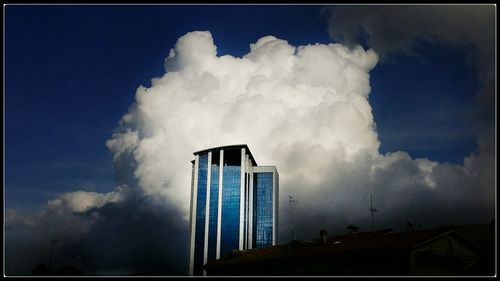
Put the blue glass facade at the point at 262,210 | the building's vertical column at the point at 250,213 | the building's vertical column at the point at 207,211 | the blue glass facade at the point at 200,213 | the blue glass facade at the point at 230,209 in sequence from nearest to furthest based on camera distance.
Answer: the blue glass facade at the point at 200,213 → the building's vertical column at the point at 207,211 → the blue glass facade at the point at 230,209 → the building's vertical column at the point at 250,213 → the blue glass facade at the point at 262,210

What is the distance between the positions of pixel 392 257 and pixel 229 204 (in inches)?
4378

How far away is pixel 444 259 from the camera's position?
47875 millimetres

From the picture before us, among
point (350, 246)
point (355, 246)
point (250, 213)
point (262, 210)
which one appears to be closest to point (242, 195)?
point (250, 213)

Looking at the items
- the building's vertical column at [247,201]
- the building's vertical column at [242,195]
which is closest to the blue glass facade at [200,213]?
the building's vertical column at [242,195]

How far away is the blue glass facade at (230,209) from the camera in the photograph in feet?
496

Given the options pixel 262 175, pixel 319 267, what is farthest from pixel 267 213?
pixel 319 267

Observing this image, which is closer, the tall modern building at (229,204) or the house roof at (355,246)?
the house roof at (355,246)

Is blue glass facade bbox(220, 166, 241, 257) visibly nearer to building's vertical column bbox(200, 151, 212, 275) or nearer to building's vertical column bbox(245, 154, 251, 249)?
building's vertical column bbox(245, 154, 251, 249)

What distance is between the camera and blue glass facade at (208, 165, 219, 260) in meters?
150

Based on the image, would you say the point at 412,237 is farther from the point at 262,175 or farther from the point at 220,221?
the point at 262,175

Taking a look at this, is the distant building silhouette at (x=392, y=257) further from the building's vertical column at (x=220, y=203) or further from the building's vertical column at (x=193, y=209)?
the building's vertical column at (x=193, y=209)

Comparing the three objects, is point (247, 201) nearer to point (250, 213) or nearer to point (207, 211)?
point (250, 213)

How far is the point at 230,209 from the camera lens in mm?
155125

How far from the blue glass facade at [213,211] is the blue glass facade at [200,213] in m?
2.04
